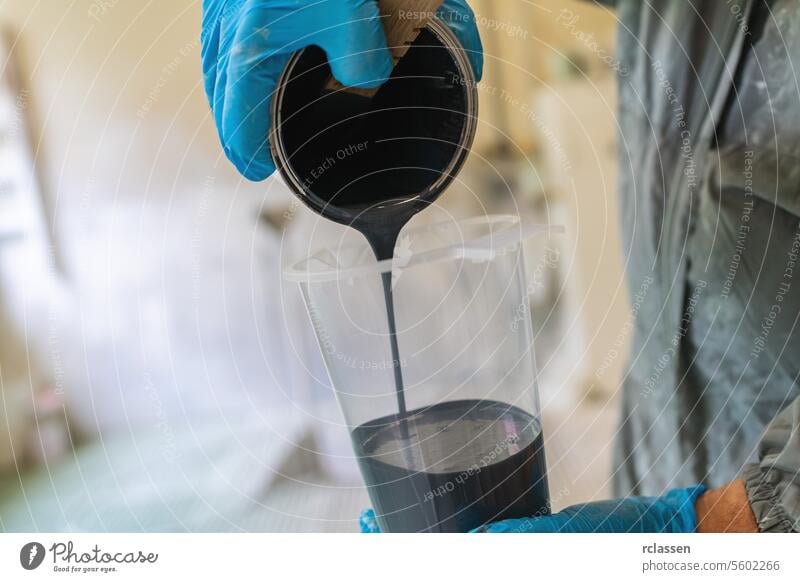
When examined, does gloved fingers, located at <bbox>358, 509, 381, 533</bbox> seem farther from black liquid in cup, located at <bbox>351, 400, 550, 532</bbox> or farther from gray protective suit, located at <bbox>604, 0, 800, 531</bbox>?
gray protective suit, located at <bbox>604, 0, 800, 531</bbox>

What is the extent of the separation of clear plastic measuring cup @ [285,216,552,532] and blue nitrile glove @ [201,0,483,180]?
0.09m

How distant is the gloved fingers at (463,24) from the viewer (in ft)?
1.63

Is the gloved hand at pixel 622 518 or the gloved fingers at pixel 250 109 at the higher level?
the gloved fingers at pixel 250 109

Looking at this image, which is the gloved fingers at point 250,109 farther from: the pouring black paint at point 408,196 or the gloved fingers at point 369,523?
the gloved fingers at point 369,523

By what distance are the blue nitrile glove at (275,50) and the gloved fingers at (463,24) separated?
0.09m

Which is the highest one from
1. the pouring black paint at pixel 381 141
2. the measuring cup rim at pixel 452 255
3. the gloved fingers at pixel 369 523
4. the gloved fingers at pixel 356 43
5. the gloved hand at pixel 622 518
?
the gloved fingers at pixel 356 43

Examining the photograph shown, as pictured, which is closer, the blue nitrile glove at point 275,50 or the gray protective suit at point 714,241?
the blue nitrile glove at point 275,50

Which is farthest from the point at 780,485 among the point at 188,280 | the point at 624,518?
the point at 188,280

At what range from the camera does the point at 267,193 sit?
1.33 meters

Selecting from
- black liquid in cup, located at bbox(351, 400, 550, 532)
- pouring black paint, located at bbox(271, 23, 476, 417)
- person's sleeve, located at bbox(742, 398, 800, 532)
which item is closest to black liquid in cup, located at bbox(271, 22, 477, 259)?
pouring black paint, located at bbox(271, 23, 476, 417)

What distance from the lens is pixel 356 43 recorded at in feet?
1.36

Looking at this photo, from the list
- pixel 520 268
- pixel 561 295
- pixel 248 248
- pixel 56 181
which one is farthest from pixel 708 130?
pixel 561 295

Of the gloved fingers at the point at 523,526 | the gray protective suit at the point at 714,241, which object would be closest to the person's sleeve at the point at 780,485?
the gray protective suit at the point at 714,241

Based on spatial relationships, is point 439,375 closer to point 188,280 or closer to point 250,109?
point 250,109
